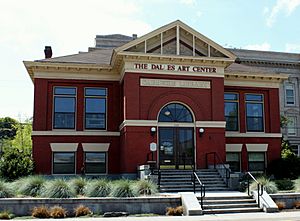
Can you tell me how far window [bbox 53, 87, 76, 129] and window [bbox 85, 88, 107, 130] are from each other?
2.96 ft

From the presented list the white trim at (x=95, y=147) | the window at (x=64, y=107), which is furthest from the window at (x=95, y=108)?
the white trim at (x=95, y=147)

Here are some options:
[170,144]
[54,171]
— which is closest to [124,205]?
[170,144]

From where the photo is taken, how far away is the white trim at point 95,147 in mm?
25581

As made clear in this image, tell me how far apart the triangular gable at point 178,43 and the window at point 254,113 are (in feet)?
16.1

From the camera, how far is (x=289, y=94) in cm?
5044

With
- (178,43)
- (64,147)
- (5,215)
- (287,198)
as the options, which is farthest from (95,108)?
(287,198)

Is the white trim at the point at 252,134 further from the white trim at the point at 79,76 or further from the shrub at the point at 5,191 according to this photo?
the shrub at the point at 5,191

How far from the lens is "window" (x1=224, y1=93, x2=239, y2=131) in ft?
91.6

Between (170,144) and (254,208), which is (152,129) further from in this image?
(254,208)

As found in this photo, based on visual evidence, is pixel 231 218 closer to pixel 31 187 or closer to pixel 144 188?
pixel 144 188

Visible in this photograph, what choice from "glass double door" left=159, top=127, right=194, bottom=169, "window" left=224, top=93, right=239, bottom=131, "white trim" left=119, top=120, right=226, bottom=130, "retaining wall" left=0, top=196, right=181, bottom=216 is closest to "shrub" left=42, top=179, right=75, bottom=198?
"retaining wall" left=0, top=196, right=181, bottom=216

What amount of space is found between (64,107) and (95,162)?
4100 mm

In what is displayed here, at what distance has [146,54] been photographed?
23.6 meters

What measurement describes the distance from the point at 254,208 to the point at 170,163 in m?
7.75
